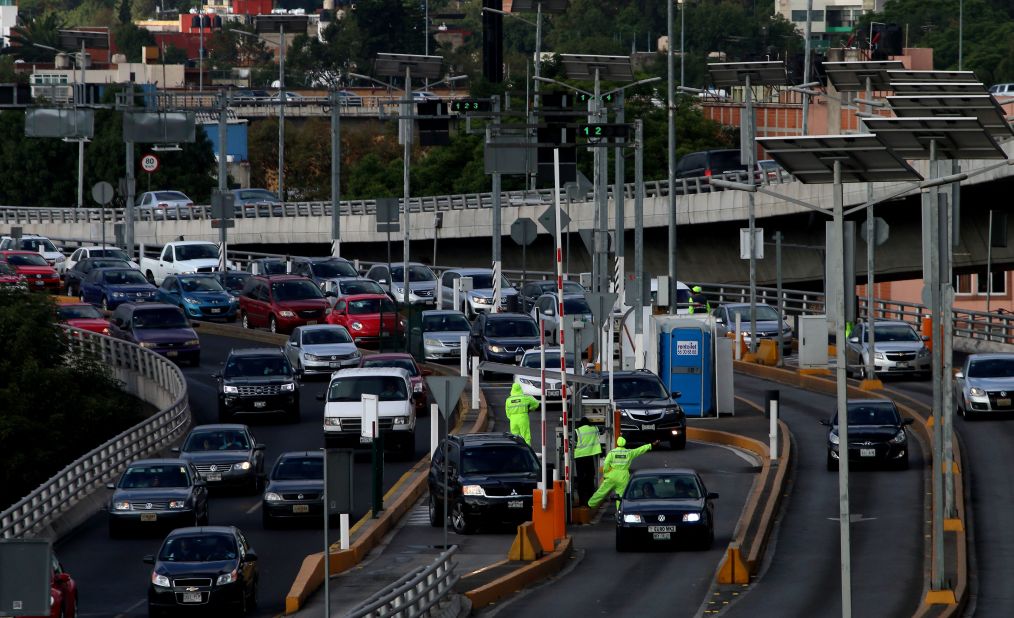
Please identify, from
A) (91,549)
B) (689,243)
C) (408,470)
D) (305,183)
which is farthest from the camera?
(305,183)

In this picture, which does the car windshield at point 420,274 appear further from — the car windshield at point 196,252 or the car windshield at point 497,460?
the car windshield at point 497,460

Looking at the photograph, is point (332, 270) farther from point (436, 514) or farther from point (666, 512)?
point (666, 512)

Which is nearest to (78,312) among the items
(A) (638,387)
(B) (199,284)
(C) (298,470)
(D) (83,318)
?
(D) (83,318)

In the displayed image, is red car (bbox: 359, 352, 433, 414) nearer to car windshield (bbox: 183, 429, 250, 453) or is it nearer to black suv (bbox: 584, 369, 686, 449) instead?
black suv (bbox: 584, 369, 686, 449)

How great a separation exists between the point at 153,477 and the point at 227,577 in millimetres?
7432

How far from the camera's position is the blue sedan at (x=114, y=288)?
64750 mm

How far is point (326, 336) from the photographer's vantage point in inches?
2021

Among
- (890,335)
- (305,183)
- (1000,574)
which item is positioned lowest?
(1000,574)

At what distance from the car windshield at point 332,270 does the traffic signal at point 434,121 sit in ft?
16.5

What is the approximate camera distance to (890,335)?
180ft

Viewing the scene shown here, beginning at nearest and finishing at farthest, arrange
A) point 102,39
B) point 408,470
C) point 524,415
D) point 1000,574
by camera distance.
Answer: point 1000,574
point 524,415
point 408,470
point 102,39

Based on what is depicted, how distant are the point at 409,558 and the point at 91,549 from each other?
6.23m

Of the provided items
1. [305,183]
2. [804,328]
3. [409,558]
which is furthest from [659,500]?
[305,183]

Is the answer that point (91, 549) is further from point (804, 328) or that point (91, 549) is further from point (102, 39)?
point (102, 39)
